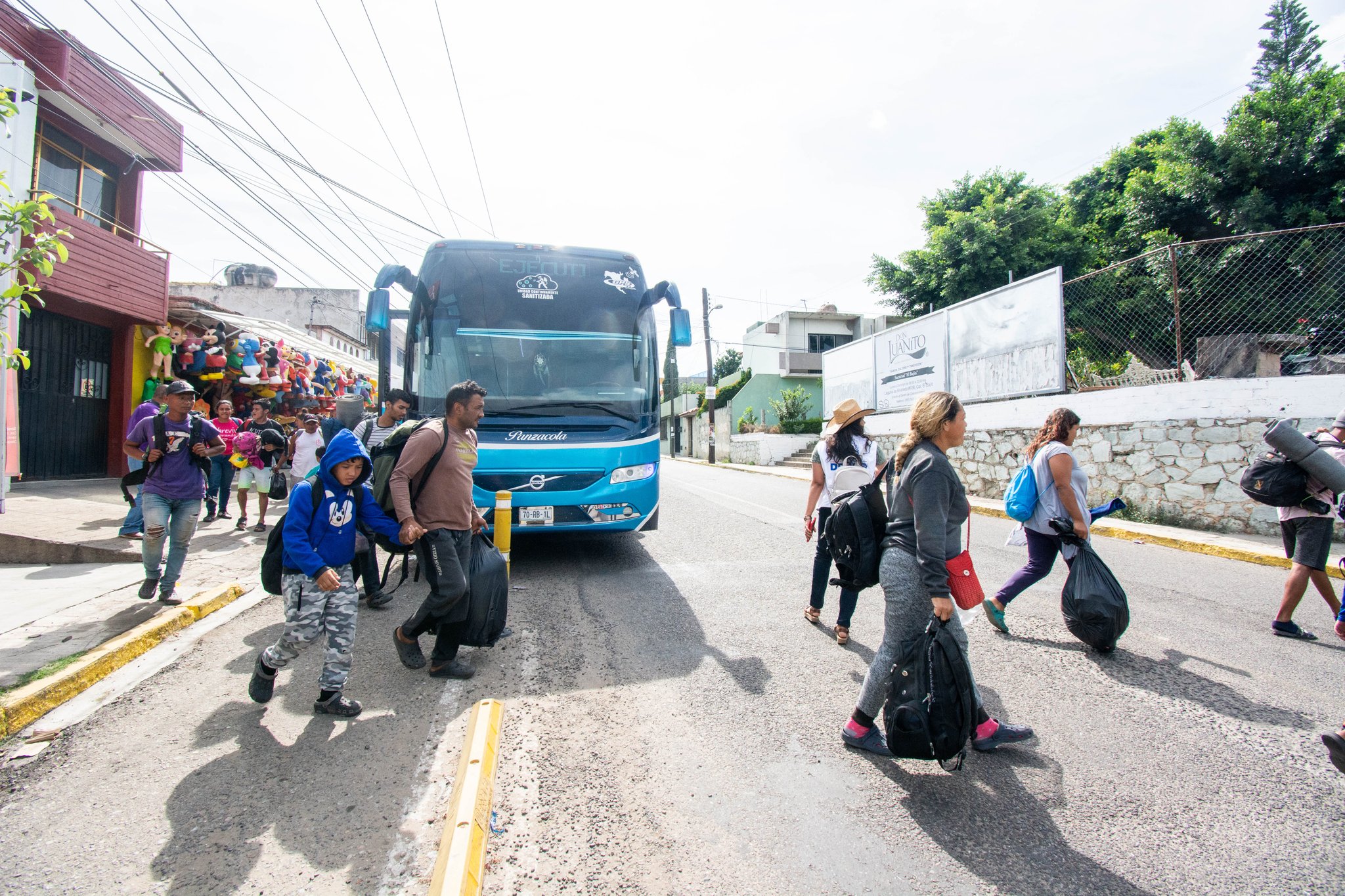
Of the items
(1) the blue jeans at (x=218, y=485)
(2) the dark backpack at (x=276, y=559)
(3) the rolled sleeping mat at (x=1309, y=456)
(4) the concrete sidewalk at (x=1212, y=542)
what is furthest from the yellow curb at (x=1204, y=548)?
(1) the blue jeans at (x=218, y=485)

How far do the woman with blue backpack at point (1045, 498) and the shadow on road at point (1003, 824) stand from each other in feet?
5.64

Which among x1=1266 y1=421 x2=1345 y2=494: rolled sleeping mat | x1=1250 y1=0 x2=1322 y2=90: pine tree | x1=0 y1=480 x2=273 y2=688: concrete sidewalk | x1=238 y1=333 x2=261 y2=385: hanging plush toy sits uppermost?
x1=1250 y1=0 x2=1322 y2=90: pine tree

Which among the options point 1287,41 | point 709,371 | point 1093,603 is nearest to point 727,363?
point 709,371

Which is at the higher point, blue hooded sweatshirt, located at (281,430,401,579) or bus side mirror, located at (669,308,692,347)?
bus side mirror, located at (669,308,692,347)

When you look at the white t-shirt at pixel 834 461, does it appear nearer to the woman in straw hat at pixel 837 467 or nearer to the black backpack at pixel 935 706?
the woman in straw hat at pixel 837 467

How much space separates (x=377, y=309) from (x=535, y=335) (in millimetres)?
1494

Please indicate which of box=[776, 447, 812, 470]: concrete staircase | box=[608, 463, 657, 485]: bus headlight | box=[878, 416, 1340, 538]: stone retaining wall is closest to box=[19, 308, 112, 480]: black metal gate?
box=[608, 463, 657, 485]: bus headlight

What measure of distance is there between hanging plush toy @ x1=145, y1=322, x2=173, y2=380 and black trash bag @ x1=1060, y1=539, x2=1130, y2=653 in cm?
1489

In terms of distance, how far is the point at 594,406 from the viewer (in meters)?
6.53

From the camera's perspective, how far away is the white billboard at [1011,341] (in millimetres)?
12117

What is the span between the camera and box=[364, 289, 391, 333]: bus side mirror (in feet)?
20.8

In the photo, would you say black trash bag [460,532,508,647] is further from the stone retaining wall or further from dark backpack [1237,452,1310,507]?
the stone retaining wall

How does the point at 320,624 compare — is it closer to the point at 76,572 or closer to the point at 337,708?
the point at 337,708

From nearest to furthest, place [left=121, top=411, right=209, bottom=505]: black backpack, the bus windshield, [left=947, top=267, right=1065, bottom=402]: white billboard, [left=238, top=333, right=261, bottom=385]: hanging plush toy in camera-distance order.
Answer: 1. [left=121, top=411, right=209, bottom=505]: black backpack
2. the bus windshield
3. [left=947, top=267, right=1065, bottom=402]: white billboard
4. [left=238, top=333, right=261, bottom=385]: hanging plush toy
